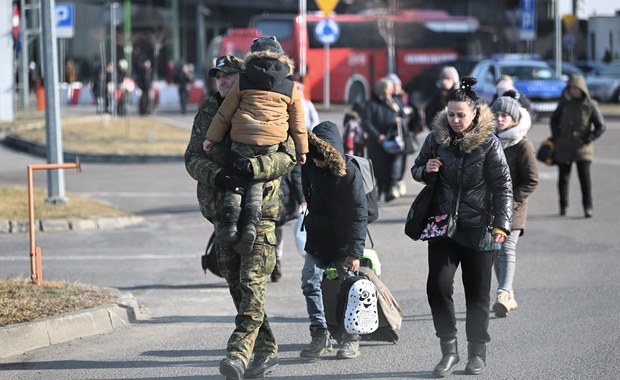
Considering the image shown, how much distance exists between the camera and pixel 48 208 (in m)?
15.1

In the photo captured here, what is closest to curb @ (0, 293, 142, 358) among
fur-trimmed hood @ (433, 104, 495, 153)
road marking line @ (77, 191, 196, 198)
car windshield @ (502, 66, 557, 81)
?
fur-trimmed hood @ (433, 104, 495, 153)

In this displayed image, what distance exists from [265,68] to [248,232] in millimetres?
962

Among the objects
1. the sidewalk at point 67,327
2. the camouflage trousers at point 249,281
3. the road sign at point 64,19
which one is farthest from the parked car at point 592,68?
the camouflage trousers at point 249,281

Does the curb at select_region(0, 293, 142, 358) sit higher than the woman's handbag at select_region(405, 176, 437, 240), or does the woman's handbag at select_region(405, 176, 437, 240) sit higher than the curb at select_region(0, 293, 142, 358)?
the woman's handbag at select_region(405, 176, 437, 240)

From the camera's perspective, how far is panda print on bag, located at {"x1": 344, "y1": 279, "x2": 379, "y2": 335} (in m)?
7.48

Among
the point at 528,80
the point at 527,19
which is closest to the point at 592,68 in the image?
the point at 527,19

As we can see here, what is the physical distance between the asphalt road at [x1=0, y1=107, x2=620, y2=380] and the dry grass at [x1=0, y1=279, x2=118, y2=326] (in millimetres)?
369

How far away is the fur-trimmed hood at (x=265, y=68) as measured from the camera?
6711mm

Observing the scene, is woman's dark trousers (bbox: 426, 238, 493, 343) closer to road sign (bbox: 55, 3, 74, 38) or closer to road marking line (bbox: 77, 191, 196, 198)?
road marking line (bbox: 77, 191, 196, 198)

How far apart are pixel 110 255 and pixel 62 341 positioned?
4347mm

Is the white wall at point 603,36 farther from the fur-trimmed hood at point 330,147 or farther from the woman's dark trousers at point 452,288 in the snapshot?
the woman's dark trousers at point 452,288

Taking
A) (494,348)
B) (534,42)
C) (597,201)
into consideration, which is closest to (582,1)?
(597,201)

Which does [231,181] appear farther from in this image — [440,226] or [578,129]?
[578,129]

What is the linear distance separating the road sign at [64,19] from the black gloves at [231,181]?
15.6 metres
